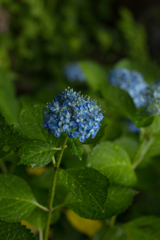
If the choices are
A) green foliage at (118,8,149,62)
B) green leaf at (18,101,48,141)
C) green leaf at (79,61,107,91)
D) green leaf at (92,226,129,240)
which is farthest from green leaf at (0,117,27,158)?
green foliage at (118,8,149,62)

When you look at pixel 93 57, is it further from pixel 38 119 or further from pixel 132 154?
pixel 38 119

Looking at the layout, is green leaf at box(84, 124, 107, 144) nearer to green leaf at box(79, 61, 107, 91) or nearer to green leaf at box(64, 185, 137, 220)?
green leaf at box(64, 185, 137, 220)

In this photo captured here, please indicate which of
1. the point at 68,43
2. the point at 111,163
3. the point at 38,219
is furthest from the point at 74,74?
the point at 38,219

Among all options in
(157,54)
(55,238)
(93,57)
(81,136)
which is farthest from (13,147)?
(157,54)

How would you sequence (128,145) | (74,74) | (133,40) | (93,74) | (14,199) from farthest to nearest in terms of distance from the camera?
1. (133,40)
2. (74,74)
3. (93,74)
4. (128,145)
5. (14,199)

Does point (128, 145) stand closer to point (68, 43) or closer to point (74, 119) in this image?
point (74, 119)

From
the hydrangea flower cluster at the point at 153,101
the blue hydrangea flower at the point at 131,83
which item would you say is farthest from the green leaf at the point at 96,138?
the blue hydrangea flower at the point at 131,83

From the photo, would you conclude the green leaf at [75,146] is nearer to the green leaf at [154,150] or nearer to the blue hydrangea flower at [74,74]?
the green leaf at [154,150]
